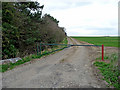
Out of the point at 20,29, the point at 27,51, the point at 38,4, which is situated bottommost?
the point at 27,51

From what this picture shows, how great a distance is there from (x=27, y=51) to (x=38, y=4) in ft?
20.1

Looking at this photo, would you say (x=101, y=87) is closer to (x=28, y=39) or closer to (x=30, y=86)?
(x=30, y=86)

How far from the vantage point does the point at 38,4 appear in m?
10.4

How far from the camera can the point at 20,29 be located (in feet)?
22.2

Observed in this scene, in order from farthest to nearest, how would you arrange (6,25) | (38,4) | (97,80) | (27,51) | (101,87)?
(38,4)
(27,51)
(6,25)
(97,80)
(101,87)

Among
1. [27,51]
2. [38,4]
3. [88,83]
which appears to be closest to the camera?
[88,83]

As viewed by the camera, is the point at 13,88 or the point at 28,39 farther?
the point at 28,39

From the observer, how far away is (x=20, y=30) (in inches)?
268

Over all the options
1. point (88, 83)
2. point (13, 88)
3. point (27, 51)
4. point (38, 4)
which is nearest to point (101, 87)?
point (88, 83)

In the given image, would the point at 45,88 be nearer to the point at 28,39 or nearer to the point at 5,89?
the point at 5,89

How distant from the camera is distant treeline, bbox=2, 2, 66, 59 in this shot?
5.32 meters

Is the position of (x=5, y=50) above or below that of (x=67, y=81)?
above

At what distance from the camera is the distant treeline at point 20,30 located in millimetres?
5316

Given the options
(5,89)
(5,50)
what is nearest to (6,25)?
(5,50)
